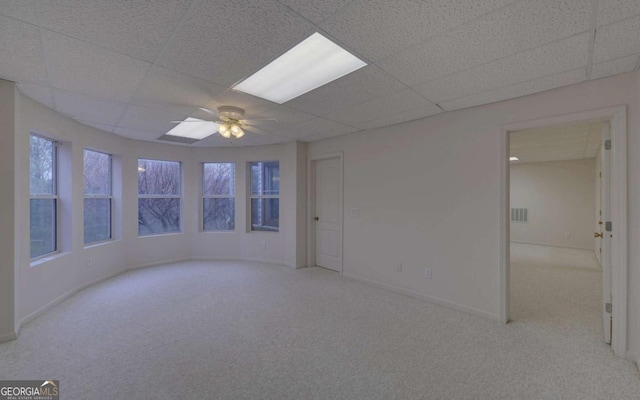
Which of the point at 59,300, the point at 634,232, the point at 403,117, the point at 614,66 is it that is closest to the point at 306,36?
the point at 403,117

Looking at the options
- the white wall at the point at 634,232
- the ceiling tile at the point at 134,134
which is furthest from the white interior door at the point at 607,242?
the ceiling tile at the point at 134,134

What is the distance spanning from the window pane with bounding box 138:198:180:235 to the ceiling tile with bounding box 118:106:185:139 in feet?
5.33

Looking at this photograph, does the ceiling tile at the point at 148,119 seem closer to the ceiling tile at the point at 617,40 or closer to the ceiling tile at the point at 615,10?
the ceiling tile at the point at 615,10

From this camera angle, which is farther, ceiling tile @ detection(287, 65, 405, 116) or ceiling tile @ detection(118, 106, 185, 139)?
ceiling tile @ detection(118, 106, 185, 139)

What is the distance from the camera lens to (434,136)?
10.6 ft

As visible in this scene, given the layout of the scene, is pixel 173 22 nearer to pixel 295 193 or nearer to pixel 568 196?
pixel 295 193

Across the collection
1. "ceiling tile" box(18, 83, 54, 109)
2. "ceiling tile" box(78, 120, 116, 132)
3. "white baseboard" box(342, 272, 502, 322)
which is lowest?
"white baseboard" box(342, 272, 502, 322)

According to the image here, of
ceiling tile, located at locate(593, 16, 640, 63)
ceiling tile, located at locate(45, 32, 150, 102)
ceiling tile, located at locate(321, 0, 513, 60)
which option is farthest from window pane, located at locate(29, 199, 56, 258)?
ceiling tile, located at locate(593, 16, 640, 63)

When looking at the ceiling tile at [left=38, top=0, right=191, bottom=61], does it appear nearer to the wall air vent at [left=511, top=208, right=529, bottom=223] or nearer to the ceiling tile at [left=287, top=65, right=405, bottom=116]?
the ceiling tile at [left=287, top=65, right=405, bottom=116]

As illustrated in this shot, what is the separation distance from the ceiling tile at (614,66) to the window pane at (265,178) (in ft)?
14.6

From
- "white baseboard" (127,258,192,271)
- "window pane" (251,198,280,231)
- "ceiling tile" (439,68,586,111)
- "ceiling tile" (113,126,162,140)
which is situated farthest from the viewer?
"window pane" (251,198,280,231)

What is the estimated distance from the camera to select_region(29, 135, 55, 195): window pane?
301cm

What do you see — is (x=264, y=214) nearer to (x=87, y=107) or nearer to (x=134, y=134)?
(x=134, y=134)

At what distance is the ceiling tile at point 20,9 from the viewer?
138 cm
